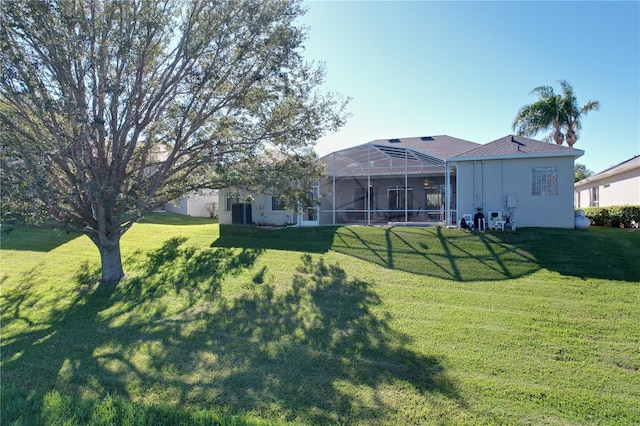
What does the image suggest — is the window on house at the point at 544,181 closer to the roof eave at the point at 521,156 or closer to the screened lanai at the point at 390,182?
the roof eave at the point at 521,156

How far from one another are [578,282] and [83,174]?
459 inches

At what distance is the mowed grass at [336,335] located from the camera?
442 cm

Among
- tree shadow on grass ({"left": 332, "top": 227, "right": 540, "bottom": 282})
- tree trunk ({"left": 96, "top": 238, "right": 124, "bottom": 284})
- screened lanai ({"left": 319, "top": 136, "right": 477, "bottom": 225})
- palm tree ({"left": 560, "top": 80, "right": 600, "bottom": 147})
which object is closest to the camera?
tree shadow on grass ({"left": 332, "top": 227, "right": 540, "bottom": 282})

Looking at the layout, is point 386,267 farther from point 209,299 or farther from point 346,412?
point 346,412

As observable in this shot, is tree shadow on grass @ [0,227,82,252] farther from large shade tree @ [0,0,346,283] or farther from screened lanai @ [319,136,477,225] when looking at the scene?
screened lanai @ [319,136,477,225]

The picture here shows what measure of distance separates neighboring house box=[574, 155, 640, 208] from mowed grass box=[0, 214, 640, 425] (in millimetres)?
6845

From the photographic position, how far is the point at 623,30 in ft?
36.7

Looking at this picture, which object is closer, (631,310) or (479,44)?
(631,310)

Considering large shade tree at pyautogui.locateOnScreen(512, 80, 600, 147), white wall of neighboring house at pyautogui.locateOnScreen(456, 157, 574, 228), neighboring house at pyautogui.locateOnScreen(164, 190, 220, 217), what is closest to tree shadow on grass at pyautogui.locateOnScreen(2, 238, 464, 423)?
white wall of neighboring house at pyautogui.locateOnScreen(456, 157, 574, 228)

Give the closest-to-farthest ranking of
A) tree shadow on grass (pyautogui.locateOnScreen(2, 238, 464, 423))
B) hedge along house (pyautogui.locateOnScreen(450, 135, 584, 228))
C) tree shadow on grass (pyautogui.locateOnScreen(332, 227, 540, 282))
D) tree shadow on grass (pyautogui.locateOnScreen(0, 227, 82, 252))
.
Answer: tree shadow on grass (pyautogui.locateOnScreen(2, 238, 464, 423)) < tree shadow on grass (pyautogui.locateOnScreen(332, 227, 540, 282)) < hedge along house (pyautogui.locateOnScreen(450, 135, 584, 228)) < tree shadow on grass (pyautogui.locateOnScreen(0, 227, 82, 252))

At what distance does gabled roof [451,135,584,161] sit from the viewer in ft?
43.6

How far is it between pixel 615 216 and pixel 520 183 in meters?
5.07

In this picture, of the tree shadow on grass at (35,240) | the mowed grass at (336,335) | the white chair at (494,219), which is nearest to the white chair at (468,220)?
the white chair at (494,219)

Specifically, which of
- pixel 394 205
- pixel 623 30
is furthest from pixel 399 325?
pixel 394 205
